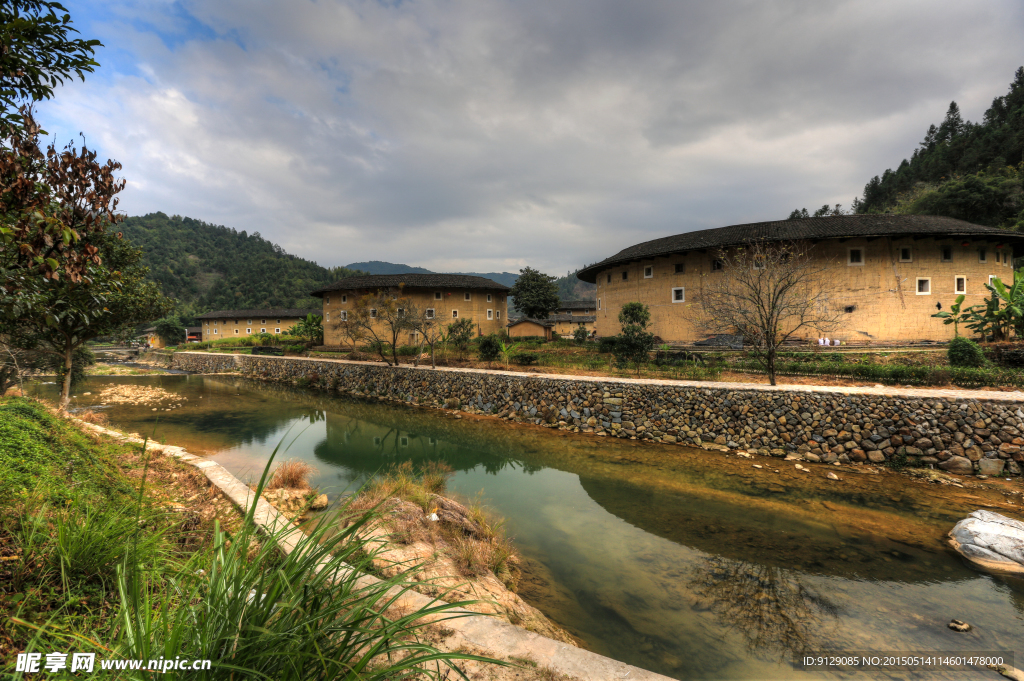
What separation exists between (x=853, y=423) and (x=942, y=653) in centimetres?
687

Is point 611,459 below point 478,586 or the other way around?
below

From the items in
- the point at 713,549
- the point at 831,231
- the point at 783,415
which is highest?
the point at 831,231

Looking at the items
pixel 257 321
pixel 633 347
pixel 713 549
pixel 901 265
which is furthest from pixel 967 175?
pixel 257 321

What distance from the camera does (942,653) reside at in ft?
12.6

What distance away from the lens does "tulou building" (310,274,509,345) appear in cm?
2886

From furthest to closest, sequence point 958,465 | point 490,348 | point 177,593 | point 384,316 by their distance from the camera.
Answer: point 384,316 → point 490,348 → point 958,465 → point 177,593

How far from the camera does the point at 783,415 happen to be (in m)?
10.1

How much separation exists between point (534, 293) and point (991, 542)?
32.4 metres

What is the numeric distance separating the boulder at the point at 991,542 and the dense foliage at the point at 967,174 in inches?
1238

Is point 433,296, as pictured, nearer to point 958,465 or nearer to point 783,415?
point 783,415

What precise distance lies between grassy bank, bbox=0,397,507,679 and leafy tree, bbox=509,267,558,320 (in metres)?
33.5

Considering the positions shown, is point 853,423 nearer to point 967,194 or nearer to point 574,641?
point 574,641

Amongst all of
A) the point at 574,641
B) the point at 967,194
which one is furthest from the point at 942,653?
the point at 967,194

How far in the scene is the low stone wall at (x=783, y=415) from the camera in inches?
327
